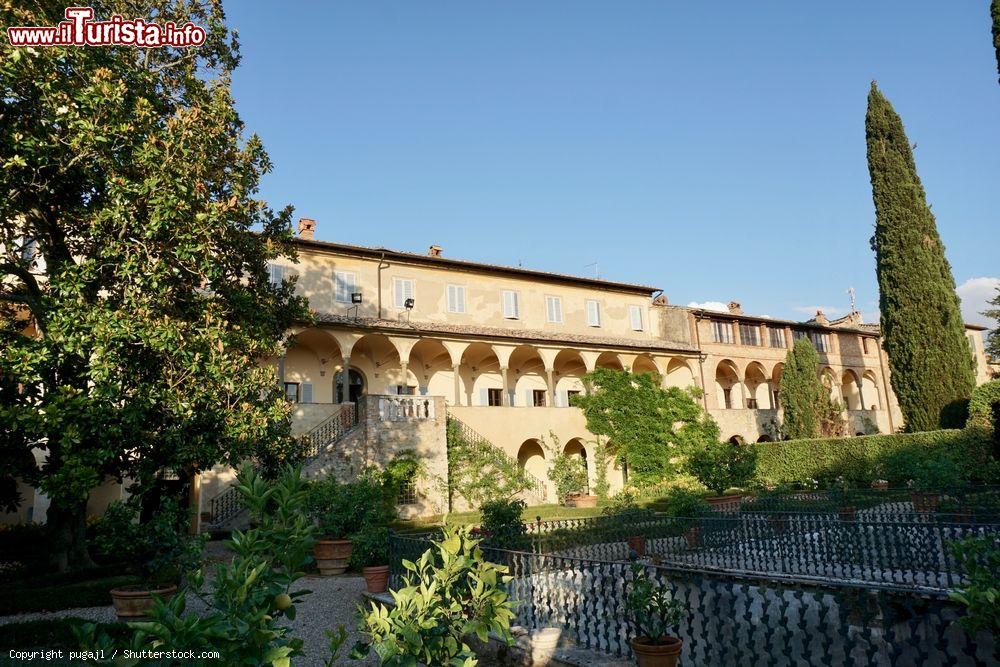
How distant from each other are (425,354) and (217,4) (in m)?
16.1

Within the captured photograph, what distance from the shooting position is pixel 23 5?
10766 mm

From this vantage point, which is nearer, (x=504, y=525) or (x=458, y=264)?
(x=504, y=525)

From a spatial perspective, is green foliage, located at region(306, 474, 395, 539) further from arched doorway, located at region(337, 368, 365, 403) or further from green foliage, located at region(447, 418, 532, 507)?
arched doorway, located at region(337, 368, 365, 403)

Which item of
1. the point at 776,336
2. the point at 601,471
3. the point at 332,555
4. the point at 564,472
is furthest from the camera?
the point at 776,336

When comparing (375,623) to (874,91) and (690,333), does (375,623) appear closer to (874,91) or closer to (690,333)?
(690,333)

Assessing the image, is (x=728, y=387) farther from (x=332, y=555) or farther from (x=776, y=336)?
(x=332, y=555)

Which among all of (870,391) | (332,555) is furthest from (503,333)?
(870,391)

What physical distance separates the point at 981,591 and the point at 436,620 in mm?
3365

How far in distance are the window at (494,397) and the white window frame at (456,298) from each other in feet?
14.6

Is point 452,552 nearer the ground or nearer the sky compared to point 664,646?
nearer the sky

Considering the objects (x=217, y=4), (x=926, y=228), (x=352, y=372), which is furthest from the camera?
(x=926, y=228)

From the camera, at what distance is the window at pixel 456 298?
27359mm

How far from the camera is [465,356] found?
28578mm

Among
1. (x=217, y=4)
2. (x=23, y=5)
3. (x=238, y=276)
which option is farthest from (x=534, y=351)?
(x=23, y=5)
